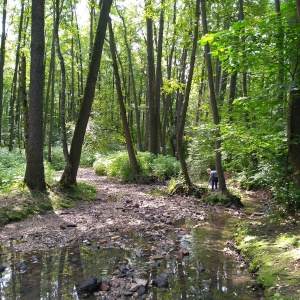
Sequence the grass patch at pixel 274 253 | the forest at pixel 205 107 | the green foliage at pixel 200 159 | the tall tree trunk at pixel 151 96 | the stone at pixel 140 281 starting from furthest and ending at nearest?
the tall tree trunk at pixel 151 96 → the green foliage at pixel 200 159 → the forest at pixel 205 107 → the stone at pixel 140 281 → the grass patch at pixel 274 253

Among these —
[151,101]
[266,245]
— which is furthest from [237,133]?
[151,101]

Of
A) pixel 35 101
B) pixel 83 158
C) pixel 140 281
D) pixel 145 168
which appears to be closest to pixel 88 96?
pixel 35 101

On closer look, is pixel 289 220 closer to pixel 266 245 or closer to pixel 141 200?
pixel 266 245

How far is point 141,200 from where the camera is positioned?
37.4 ft

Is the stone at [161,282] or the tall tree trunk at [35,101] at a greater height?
the tall tree trunk at [35,101]

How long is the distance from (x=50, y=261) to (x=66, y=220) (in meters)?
2.65

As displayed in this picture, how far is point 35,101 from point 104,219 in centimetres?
422

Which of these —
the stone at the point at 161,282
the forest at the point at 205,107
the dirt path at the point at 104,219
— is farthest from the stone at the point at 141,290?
the forest at the point at 205,107

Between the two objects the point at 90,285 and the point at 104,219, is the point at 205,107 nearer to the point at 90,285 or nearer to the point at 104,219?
the point at 104,219

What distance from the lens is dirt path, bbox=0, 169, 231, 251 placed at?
6.82 metres

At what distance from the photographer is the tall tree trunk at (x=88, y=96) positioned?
428 inches

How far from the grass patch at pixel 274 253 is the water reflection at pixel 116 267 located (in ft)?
0.95

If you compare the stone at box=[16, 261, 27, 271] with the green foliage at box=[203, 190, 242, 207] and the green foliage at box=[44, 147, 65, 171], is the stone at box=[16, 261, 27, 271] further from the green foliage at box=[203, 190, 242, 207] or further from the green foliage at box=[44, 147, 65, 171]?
the green foliage at box=[44, 147, 65, 171]

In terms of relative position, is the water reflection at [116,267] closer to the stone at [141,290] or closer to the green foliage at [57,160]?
the stone at [141,290]
